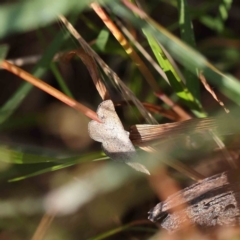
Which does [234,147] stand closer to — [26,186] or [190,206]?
[190,206]

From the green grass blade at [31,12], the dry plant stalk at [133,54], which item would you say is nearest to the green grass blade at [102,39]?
the dry plant stalk at [133,54]

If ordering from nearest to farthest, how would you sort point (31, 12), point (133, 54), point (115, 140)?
point (31, 12) → point (115, 140) → point (133, 54)

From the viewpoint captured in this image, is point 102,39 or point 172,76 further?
point 102,39

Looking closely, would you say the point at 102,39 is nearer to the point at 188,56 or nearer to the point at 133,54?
the point at 133,54

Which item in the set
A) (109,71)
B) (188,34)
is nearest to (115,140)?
(109,71)

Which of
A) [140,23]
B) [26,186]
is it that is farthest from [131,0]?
[26,186]

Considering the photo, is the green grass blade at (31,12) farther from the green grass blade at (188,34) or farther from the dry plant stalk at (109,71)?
the green grass blade at (188,34)
